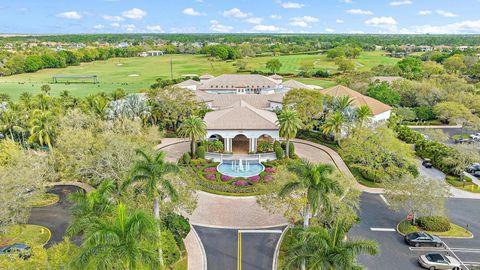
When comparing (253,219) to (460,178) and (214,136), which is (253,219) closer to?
(214,136)

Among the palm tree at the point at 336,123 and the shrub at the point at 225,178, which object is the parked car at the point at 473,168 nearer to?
the palm tree at the point at 336,123

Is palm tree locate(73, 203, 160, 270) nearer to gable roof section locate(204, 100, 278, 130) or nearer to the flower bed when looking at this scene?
the flower bed

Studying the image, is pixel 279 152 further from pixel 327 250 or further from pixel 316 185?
pixel 327 250

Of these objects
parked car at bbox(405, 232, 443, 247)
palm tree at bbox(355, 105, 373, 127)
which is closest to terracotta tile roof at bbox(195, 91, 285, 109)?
palm tree at bbox(355, 105, 373, 127)

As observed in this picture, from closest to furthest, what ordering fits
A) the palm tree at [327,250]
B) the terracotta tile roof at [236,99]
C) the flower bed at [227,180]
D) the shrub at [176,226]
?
the palm tree at [327,250] < the shrub at [176,226] < the flower bed at [227,180] < the terracotta tile roof at [236,99]

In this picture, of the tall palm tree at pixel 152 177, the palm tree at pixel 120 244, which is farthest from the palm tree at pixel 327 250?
the tall palm tree at pixel 152 177

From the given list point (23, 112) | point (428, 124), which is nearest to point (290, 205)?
point (23, 112)
